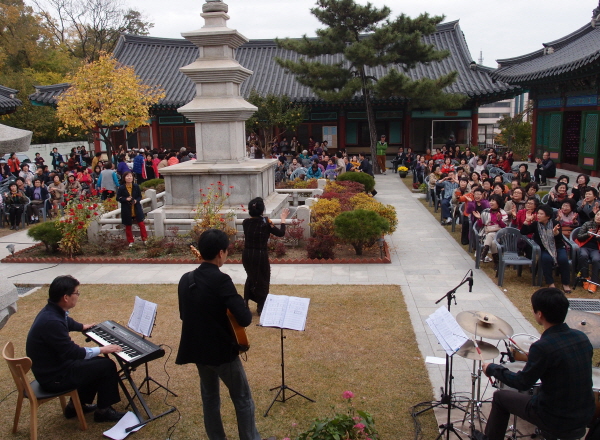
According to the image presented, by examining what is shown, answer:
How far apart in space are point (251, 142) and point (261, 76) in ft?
17.4

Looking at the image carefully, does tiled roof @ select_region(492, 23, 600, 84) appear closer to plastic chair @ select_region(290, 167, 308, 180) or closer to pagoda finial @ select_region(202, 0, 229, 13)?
plastic chair @ select_region(290, 167, 308, 180)

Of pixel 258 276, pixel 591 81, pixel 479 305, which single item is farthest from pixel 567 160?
pixel 258 276

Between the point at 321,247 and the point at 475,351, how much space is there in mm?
6486

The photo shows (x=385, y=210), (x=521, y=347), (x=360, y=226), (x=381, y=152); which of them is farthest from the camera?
(x=381, y=152)

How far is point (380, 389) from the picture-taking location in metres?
5.59

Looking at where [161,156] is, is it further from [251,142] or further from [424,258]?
[424,258]

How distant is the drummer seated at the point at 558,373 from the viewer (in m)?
3.74

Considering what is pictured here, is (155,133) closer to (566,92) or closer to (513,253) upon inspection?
(566,92)

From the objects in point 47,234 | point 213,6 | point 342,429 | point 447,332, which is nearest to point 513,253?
point 447,332

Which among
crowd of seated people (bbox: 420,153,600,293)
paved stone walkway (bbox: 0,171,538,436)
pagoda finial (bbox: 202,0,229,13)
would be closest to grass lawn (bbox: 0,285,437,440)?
paved stone walkway (bbox: 0,171,538,436)

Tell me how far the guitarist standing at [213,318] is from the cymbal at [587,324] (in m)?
2.86

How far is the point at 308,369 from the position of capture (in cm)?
606

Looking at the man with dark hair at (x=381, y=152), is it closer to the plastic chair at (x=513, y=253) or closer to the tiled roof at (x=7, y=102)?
the tiled roof at (x=7, y=102)

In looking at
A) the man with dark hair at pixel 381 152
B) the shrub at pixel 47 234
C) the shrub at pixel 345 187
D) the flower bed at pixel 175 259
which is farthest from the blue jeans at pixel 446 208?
the man with dark hair at pixel 381 152
